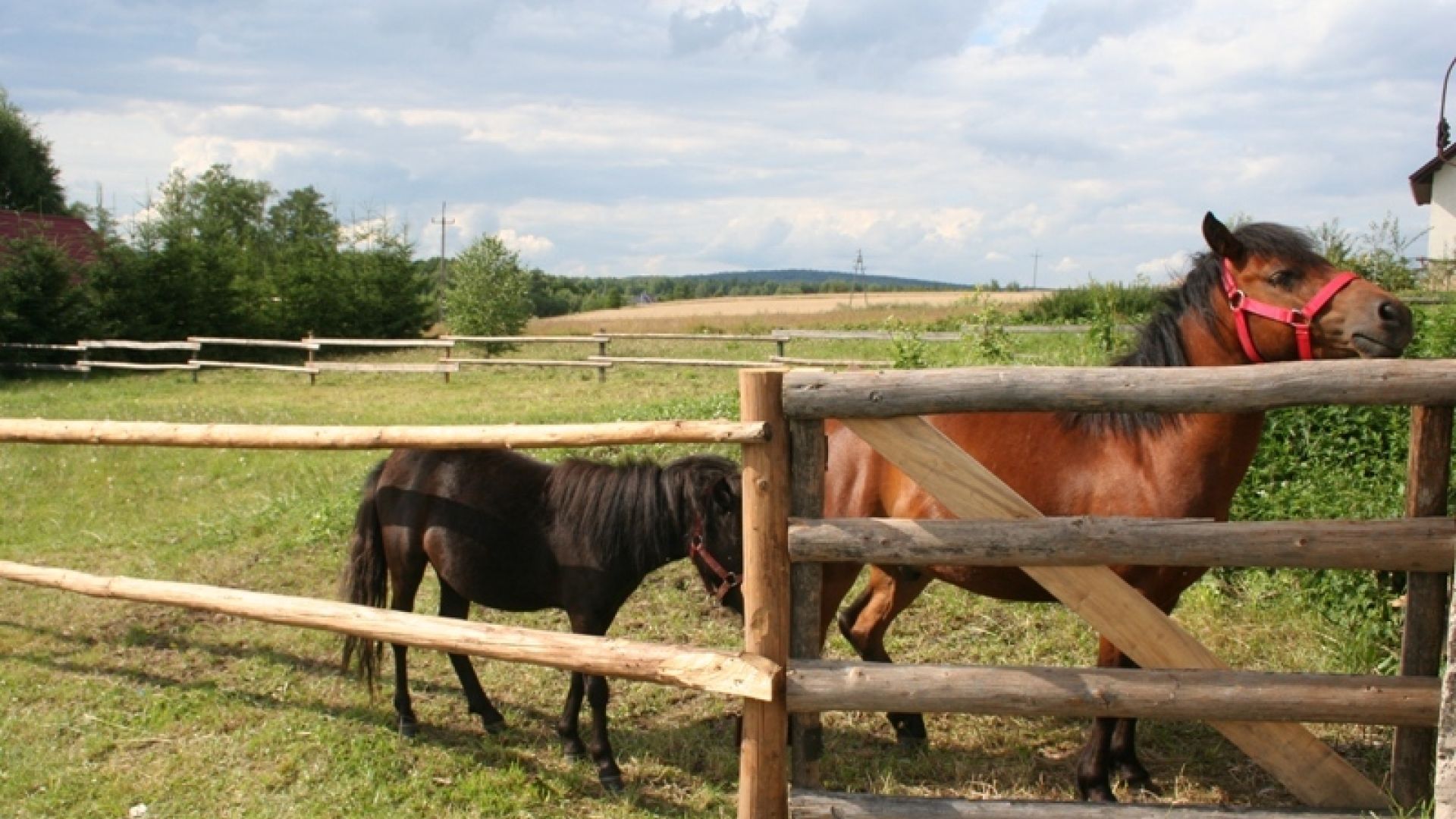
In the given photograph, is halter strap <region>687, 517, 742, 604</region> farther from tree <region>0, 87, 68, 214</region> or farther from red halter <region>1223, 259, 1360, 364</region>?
tree <region>0, 87, 68, 214</region>

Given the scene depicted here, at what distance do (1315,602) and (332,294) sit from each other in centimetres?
3057

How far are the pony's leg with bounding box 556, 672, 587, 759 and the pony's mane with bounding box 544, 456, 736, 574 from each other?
59 cm

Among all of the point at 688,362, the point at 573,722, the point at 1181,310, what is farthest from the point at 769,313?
the point at 1181,310

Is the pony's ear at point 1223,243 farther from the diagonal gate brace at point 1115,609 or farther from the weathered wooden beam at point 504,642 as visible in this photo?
the weathered wooden beam at point 504,642

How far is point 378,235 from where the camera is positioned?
1353 inches

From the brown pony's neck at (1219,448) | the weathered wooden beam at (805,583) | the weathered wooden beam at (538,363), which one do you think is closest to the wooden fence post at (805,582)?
the weathered wooden beam at (805,583)

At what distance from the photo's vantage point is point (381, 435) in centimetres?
452

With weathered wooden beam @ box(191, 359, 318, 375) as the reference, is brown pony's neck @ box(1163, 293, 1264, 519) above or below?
above

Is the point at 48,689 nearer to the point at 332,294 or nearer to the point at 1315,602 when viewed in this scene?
the point at 1315,602

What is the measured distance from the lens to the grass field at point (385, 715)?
14.3ft

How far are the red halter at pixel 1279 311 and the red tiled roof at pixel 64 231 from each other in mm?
29120

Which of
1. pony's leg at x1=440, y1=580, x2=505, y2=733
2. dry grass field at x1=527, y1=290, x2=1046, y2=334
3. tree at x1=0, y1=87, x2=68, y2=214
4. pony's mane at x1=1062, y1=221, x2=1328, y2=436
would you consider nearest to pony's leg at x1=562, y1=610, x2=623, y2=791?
pony's leg at x1=440, y1=580, x2=505, y2=733

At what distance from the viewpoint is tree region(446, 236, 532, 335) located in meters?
31.7

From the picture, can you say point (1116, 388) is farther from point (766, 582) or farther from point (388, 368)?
point (388, 368)
